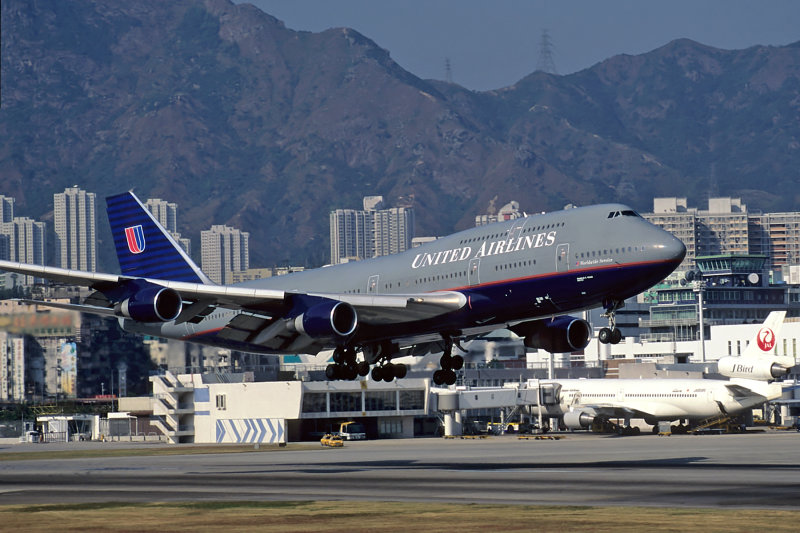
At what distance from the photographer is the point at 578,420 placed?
5012 inches

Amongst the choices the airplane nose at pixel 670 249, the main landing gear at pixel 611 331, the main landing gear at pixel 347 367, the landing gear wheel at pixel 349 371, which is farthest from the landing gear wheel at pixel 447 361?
the airplane nose at pixel 670 249

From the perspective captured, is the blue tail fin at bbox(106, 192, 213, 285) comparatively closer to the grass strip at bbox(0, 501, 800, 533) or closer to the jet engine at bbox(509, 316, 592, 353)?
the jet engine at bbox(509, 316, 592, 353)

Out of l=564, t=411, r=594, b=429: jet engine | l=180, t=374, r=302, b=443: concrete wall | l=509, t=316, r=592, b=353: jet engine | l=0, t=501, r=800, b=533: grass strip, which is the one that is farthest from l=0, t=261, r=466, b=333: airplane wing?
l=564, t=411, r=594, b=429: jet engine

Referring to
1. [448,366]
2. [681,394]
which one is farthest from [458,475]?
[681,394]

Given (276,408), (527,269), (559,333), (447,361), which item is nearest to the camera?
(527,269)

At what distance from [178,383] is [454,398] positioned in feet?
94.2

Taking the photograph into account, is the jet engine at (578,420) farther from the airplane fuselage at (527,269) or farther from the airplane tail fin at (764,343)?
the airplane fuselage at (527,269)

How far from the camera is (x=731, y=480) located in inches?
2147

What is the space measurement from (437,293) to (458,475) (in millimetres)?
9189

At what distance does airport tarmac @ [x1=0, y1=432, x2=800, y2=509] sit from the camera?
163 ft

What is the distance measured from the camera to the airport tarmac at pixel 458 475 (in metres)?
49.6

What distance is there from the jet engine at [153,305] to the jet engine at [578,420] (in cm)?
7196

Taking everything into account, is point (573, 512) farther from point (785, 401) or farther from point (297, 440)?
point (785, 401)

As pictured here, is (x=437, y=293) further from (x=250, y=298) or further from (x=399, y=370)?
(x=250, y=298)
